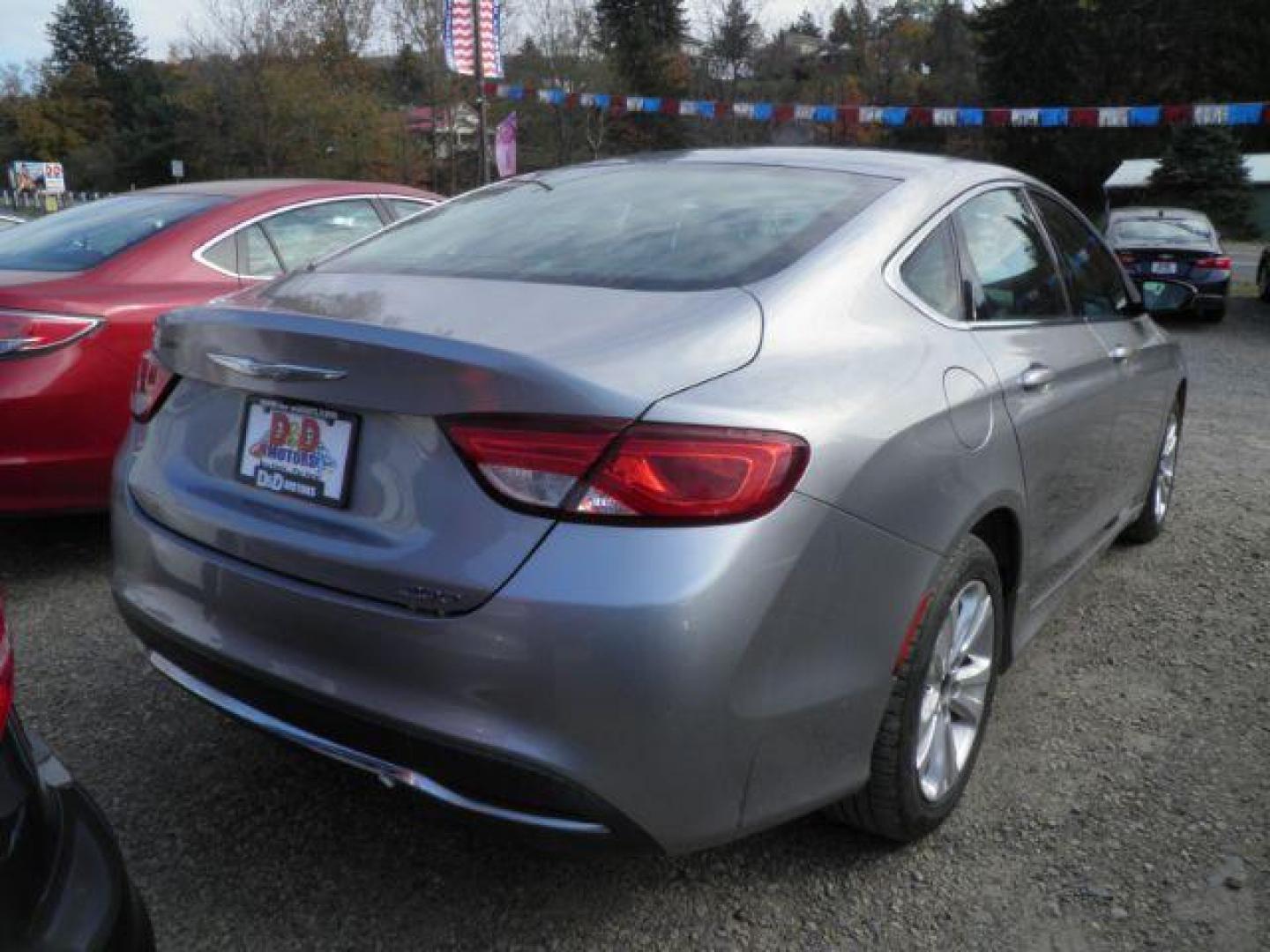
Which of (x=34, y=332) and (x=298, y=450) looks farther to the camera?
(x=34, y=332)

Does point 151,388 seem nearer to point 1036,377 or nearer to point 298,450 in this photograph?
point 298,450

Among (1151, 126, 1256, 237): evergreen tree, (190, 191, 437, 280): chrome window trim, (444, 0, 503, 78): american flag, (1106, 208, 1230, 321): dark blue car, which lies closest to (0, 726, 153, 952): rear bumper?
(190, 191, 437, 280): chrome window trim

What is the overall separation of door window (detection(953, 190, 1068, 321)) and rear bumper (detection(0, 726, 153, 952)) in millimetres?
2142

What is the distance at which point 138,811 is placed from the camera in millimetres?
2533

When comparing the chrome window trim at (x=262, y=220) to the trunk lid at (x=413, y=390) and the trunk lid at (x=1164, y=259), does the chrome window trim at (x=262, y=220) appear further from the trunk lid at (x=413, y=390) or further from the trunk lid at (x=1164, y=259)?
the trunk lid at (x=1164, y=259)

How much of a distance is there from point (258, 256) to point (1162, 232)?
488 inches

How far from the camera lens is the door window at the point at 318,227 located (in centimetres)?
476

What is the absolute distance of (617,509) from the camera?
175 cm

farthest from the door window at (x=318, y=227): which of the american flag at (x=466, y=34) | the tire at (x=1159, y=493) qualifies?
the american flag at (x=466, y=34)

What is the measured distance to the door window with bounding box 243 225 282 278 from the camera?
458 centimetres

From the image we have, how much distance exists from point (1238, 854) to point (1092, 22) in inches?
2286

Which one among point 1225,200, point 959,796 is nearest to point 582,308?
point 959,796

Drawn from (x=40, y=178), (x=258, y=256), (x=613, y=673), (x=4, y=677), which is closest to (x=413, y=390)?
(x=613, y=673)

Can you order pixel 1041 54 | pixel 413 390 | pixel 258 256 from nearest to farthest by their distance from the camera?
1. pixel 413 390
2. pixel 258 256
3. pixel 1041 54
